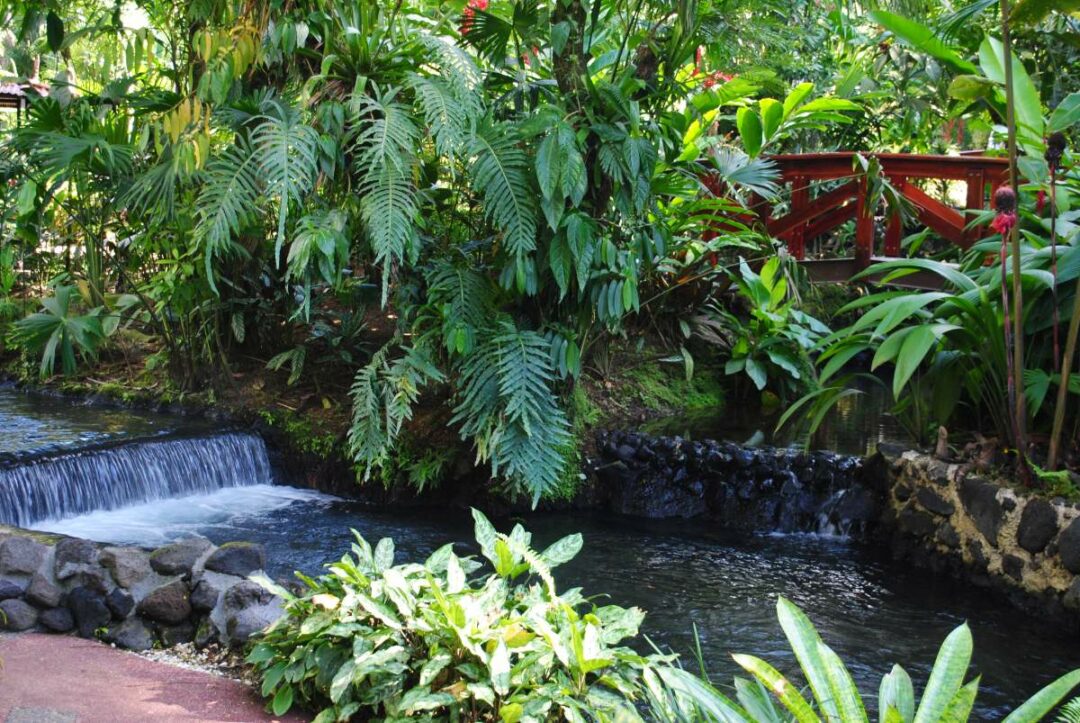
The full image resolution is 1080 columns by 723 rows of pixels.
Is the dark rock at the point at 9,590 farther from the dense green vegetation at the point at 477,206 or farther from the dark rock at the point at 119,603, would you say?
the dense green vegetation at the point at 477,206

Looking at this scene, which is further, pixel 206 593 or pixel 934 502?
pixel 934 502

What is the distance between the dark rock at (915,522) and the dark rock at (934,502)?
6 centimetres

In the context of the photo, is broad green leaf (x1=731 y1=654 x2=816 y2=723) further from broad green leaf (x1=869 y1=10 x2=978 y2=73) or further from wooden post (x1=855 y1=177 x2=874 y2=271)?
wooden post (x1=855 y1=177 x2=874 y2=271)

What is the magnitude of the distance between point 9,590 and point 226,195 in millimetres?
2406

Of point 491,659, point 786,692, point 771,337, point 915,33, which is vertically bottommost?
point 491,659

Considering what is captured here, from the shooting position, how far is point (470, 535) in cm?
638

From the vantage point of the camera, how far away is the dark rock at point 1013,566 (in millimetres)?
5344

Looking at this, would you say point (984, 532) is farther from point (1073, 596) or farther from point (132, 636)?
point (132, 636)

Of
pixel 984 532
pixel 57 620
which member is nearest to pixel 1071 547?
pixel 984 532

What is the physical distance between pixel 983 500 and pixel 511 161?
2.92 meters

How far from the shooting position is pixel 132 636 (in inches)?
160

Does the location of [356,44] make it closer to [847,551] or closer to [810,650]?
[847,551]

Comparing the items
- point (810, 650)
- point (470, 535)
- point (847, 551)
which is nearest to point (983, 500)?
point (847, 551)

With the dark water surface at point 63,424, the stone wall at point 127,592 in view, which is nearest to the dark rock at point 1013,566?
the stone wall at point 127,592
